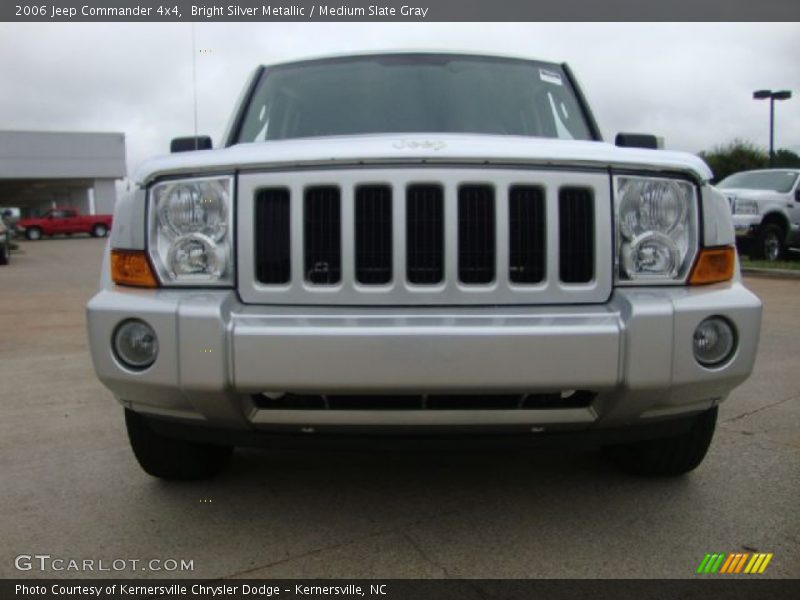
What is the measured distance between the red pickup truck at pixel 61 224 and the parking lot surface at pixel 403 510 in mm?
36343

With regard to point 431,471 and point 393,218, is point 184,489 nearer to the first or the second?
point 431,471

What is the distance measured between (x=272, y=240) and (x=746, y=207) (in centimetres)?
1200

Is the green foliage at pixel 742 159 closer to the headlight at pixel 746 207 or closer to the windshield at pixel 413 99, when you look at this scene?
the headlight at pixel 746 207

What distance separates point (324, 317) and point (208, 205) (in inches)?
21.9

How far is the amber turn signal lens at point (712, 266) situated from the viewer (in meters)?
2.36

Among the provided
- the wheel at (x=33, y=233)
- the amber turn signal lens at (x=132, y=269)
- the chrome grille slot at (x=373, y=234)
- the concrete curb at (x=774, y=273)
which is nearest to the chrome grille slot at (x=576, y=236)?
the chrome grille slot at (x=373, y=234)

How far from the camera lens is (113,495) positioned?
9.41 feet

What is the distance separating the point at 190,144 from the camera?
339 centimetres

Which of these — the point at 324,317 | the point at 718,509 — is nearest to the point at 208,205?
the point at 324,317

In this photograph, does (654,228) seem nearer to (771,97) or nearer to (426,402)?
(426,402)

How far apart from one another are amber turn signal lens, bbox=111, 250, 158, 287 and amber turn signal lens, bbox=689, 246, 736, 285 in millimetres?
1749

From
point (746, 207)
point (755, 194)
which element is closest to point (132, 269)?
point (746, 207)

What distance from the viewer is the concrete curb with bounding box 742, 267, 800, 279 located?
10645mm
